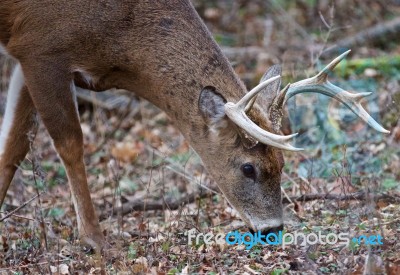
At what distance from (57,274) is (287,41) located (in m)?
8.42

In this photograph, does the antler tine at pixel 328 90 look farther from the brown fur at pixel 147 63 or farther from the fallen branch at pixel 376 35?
the fallen branch at pixel 376 35

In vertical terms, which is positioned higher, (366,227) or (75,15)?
(75,15)

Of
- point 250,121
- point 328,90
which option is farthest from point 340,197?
point 250,121

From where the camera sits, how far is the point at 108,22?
688cm

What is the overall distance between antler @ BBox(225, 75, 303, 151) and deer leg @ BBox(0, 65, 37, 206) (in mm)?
2161

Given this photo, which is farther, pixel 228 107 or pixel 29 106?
pixel 29 106

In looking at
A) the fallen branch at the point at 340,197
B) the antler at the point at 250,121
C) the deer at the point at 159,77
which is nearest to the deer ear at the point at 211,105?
the deer at the point at 159,77

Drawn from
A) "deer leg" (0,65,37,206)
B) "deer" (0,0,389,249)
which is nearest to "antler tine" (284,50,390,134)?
"deer" (0,0,389,249)

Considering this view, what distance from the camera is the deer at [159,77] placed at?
A: 265 inches

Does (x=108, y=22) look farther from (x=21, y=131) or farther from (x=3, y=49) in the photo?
(x=21, y=131)

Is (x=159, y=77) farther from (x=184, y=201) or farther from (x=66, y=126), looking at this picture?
(x=184, y=201)

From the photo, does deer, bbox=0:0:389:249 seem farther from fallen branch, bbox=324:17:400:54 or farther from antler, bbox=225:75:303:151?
fallen branch, bbox=324:17:400:54

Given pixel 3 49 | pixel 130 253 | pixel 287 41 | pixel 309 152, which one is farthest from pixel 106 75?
pixel 287 41

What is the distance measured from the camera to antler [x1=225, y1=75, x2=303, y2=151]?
6.03m
